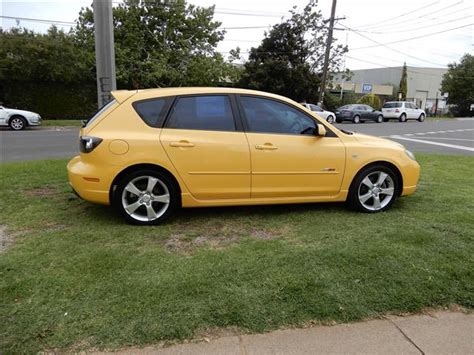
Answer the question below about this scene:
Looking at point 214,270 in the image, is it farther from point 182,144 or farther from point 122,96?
point 122,96

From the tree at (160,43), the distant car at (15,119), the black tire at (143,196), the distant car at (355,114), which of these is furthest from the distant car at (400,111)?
the black tire at (143,196)

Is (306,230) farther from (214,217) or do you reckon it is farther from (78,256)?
(78,256)

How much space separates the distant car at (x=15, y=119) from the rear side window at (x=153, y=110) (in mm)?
16290

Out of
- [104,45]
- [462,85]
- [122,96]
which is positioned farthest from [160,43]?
[462,85]

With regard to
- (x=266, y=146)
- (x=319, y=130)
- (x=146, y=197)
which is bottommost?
(x=146, y=197)

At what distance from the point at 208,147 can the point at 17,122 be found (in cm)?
1683

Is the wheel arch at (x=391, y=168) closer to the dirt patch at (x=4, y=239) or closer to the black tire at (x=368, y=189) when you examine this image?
the black tire at (x=368, y=189)

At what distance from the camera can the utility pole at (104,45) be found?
6.23m

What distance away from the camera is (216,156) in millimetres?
4633

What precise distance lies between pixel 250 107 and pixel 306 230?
1569 mm

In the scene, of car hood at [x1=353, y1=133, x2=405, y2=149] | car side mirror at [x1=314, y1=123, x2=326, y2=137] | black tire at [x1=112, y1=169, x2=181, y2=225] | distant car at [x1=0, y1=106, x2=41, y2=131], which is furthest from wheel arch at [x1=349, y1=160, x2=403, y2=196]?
distant car at [x1=0, y1=106, x2=41, y2=131]

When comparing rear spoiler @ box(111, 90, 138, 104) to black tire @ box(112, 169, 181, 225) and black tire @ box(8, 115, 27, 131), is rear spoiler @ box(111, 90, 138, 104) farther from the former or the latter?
black tire @ box(8, 115, 27, 131)

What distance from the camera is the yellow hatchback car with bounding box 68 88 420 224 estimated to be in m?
4.49

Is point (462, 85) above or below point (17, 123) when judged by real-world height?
above
